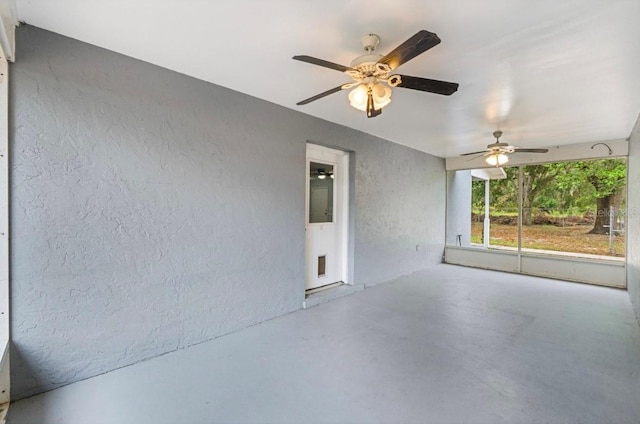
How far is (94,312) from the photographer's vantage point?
218cm

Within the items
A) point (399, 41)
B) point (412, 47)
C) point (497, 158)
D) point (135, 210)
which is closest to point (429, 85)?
point (399, 41)

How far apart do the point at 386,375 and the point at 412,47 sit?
2.27 metres

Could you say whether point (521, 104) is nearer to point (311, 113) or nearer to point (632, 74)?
point (632, 74)

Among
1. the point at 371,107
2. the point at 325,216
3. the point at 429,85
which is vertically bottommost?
the point at 325,216

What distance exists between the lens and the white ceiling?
174 centimetres

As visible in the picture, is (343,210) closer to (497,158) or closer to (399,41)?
(497,158)

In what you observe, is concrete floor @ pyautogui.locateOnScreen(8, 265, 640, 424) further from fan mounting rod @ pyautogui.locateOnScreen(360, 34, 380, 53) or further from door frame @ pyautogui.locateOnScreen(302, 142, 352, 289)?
fan mounting rod @ pyautogui.locateOnScreen(360, 34, 380, 53)

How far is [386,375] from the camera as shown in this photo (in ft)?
7.34

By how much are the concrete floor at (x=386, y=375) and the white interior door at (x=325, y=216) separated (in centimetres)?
79

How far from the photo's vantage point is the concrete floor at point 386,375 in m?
1.83

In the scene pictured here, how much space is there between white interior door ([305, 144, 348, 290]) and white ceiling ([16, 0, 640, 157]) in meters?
1.10

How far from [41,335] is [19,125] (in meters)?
1.42

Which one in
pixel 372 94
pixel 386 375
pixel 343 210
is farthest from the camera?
pixel 343 210

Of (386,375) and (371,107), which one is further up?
(371,107)
